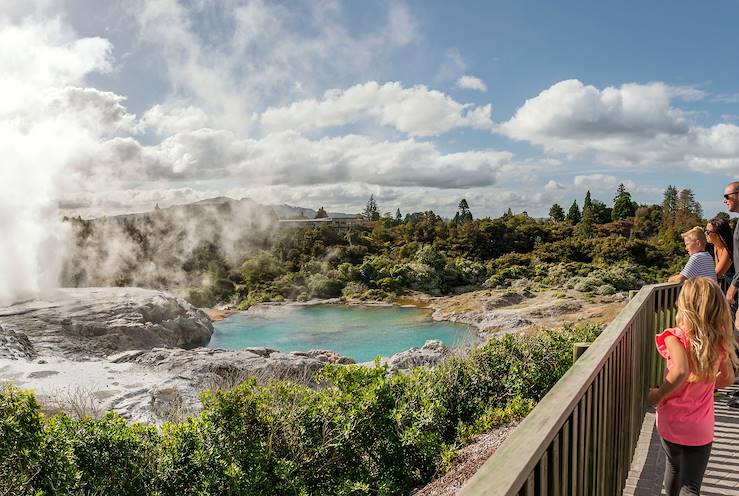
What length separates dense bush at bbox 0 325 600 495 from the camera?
16.0 feet

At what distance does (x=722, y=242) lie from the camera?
14.7 ft

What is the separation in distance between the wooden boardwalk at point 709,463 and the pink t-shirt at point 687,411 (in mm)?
812

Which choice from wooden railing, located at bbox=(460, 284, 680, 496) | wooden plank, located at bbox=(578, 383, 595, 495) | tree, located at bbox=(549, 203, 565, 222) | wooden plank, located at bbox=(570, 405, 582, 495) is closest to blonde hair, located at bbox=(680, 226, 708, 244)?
wooden railing, located at bbox=(460, 284, 680, 496)

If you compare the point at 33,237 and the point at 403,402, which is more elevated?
the point at 33,237

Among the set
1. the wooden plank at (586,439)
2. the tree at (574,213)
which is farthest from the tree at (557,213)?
the wooden plank at (586,439)

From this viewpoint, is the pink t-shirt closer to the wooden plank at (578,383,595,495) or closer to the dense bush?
the wooden plank at (578,383,595,495)

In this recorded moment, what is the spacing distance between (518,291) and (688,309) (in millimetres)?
25129

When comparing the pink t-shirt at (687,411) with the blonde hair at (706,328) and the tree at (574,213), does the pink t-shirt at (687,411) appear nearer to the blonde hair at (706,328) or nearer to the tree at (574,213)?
the blonde hair at (706,328)

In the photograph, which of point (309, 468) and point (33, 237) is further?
point (33, 237)

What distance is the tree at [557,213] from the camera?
170 ft

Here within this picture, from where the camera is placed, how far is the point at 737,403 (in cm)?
401

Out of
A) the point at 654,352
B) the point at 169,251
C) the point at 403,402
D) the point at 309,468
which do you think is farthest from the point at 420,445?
the point at 169,251

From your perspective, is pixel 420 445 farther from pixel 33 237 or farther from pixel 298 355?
pixel 33 237

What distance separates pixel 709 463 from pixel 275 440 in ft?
13.1
